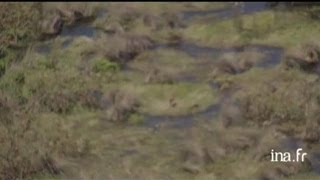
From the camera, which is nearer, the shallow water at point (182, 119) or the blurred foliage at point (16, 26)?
the shallow water at point (182, 119)

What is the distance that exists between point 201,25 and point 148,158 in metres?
8.94

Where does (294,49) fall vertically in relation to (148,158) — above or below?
above

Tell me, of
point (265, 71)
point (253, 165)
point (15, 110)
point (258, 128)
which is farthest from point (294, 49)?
point (15, 110)

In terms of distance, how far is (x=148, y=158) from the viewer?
17.2 meters

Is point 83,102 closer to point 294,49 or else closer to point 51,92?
point 51,92

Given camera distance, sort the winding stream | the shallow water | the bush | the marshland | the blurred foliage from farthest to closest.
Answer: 1. the bush
2. the blurred foliage
3. the winding stream
4. the shallow water
5. the marshland

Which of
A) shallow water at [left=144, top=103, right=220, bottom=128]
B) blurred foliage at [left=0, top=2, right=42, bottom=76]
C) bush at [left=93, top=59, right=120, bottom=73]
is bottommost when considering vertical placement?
shallow water at [left=144, top=103, right=220, bottom=128]

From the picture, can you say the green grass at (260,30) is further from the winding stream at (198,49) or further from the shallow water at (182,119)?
the shallow water at (182,119)

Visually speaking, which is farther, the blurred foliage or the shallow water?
the blurred foliage

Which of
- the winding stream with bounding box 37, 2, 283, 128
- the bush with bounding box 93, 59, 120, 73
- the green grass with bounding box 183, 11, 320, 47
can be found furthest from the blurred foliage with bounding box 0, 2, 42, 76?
the green grass with bounding box 183, 11, 320, 47

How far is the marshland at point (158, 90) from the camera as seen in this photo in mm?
16641

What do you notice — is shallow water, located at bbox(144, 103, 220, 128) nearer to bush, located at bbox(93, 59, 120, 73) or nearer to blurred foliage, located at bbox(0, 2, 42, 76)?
bush, located at bbox(93, 59, 120, 73)

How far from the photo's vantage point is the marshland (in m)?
16.6

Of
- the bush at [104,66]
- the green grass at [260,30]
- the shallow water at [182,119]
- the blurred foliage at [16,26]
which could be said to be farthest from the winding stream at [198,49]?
the bush at [104,66]
